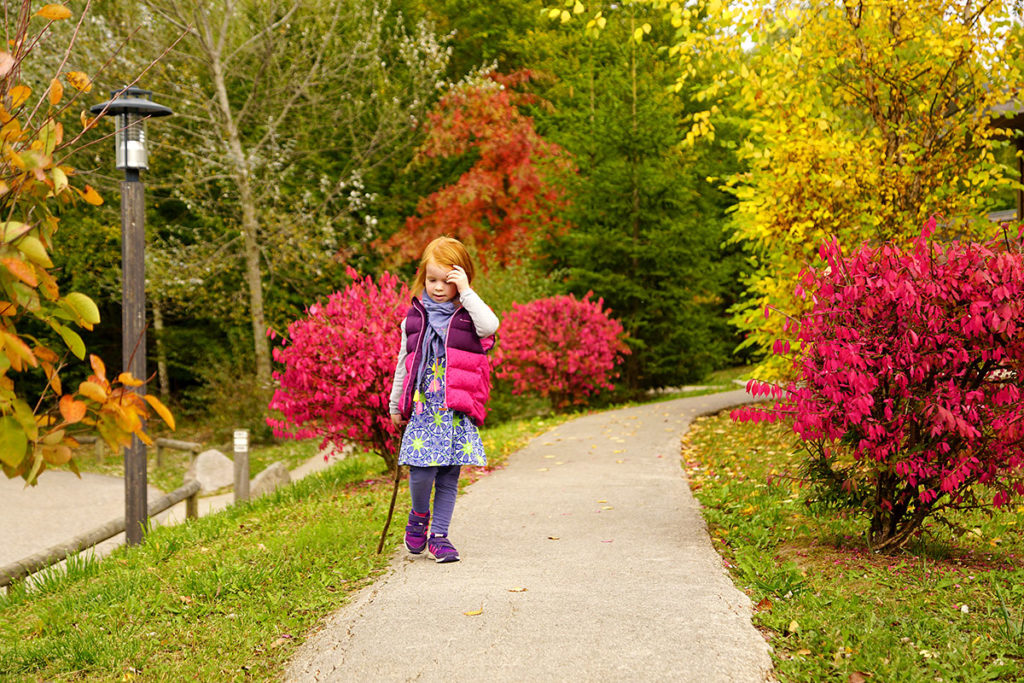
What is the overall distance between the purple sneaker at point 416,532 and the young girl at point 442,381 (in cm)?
7

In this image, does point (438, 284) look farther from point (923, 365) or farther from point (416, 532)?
point (923, 365)

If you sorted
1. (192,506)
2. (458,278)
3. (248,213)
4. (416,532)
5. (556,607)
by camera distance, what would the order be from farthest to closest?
(248,213) → (192,506) → (416,532) → (458,278) → (556,607)

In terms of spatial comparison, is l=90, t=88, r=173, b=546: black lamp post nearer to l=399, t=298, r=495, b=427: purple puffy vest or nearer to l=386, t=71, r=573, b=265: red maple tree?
l=399, t=298, r=495, b=427: purple puffy vest

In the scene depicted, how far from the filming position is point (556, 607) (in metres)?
4.29

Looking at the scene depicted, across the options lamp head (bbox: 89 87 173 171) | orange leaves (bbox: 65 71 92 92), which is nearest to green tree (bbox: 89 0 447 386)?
lamp head (bbox: 89 87 173 171)

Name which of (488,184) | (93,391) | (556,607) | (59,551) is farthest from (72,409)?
(488,184)

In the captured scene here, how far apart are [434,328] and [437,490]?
0.96 meters

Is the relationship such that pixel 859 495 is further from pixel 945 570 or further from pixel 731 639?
pixel 731 639

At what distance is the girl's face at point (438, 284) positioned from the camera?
502 centimetres

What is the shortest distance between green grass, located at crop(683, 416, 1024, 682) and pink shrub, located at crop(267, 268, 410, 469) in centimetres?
297

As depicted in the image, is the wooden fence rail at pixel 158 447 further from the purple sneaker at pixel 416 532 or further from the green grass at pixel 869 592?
the green grass at pixel 869 592

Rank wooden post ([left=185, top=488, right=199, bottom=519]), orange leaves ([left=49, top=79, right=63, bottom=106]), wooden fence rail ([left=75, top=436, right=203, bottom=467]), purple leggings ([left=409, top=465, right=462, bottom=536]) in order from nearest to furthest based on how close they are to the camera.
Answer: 1. orange leaves ([left=49, top=79, right=63, bottom=106])
2. purple leggings ([left=409, top=465, right=462, bottom=536])
3. wooden post ([left=185, top=488, right=199, bottom=519])
4. wooden fence rail ([left=75, top=436, right=203, bottom=467])

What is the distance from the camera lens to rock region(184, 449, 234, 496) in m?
12.9

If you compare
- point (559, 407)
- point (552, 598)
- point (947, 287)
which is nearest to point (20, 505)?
point (559, 407)
